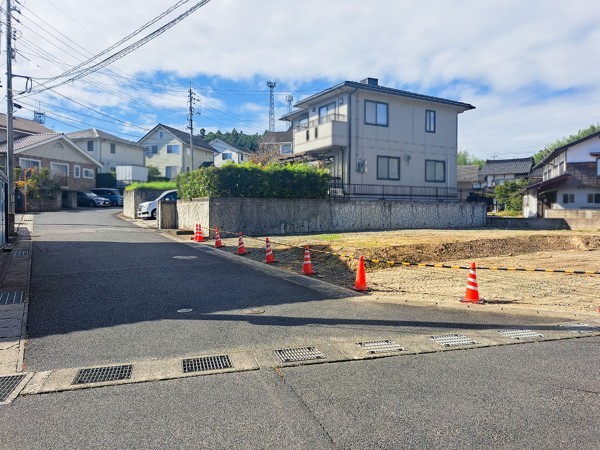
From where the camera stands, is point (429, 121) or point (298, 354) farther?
point (429, 121)

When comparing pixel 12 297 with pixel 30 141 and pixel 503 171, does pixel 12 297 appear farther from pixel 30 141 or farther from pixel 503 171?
pixel 503 171

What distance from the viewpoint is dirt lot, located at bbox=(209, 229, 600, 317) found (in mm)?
8656

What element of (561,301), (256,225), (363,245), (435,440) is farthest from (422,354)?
(256,225)

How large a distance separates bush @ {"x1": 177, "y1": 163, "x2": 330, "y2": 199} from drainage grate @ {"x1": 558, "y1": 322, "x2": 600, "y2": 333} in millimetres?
14255

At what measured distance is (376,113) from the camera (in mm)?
25859

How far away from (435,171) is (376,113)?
19.4 feet

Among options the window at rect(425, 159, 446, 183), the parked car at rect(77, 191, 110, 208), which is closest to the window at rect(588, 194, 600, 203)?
the window at rect(425, 159, 446, 183)

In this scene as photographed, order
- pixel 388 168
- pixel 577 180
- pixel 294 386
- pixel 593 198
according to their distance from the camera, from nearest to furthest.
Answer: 1. pixel 294 386
2. pixel 388 168
3. pixel 577 180
4. pixel 593 198

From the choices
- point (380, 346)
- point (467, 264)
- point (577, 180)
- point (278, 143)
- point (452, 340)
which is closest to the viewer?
point (380, 346)

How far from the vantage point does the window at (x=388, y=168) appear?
85.8 feet

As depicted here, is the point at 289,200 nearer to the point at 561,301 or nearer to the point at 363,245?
the point at 363,245

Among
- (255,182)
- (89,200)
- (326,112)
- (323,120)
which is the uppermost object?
(326,112)

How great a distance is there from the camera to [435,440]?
3.26 meters

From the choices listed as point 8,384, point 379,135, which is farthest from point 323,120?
point 8,384
